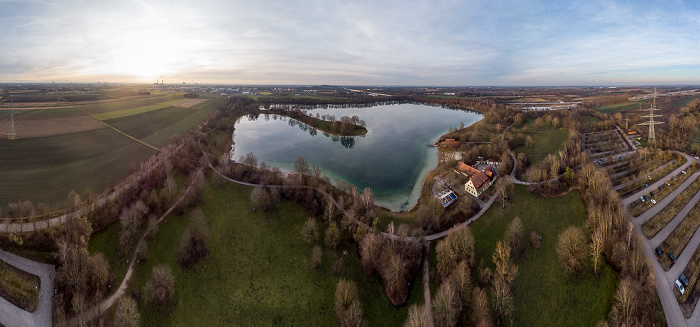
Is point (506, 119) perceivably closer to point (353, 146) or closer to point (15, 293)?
point (353, 146)

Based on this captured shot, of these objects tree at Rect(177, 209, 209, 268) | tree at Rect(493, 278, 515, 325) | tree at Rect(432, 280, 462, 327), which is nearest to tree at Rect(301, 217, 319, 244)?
tree at Rect(177, 209, 209, 268)

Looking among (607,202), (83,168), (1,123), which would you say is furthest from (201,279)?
(1,123)

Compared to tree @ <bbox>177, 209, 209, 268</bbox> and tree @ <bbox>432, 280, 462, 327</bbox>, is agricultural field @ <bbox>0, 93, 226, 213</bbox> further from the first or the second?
tree @ <bbox>432, 280, 462, 327</bbox>

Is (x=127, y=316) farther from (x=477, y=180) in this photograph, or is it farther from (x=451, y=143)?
(x=451, y=143)

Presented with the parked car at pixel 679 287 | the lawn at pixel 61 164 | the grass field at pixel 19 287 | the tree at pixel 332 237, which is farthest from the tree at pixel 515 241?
the lawn at pixel 61 164

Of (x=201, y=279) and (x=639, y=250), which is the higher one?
(x=639, y=250)
